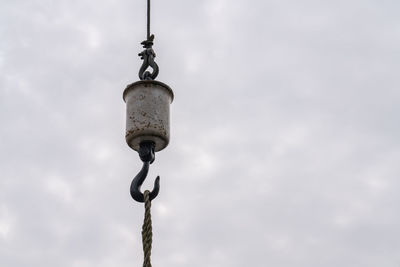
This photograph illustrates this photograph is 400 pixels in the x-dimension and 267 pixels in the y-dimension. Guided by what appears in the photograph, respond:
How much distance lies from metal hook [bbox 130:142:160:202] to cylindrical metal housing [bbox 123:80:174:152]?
6 cm

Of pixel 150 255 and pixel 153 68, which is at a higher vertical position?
pixel 153 68

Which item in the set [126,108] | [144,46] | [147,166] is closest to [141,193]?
[147,166]

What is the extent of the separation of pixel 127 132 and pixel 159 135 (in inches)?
10.0

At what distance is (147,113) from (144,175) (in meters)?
0.48

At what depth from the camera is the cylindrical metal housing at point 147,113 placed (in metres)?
6.44

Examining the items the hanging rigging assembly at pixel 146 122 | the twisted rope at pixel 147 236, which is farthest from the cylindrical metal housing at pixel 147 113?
the twisted rope at pixel 147 236

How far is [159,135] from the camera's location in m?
6.44

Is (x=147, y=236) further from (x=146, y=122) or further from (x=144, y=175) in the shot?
(x=146, y=122)

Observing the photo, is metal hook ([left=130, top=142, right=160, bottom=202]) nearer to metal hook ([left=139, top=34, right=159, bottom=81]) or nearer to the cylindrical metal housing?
the cylindrical metal housing

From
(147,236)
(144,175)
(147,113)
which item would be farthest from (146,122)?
(147,236)

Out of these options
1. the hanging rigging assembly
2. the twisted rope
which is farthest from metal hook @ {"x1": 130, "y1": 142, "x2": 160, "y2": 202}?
the twisted rope

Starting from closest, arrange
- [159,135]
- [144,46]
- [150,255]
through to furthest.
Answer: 1. [150,255]
2. [159,135]
3. [144,46]

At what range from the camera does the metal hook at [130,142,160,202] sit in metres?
6.34

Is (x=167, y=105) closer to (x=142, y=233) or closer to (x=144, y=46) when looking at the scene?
(x=144, y=46)
